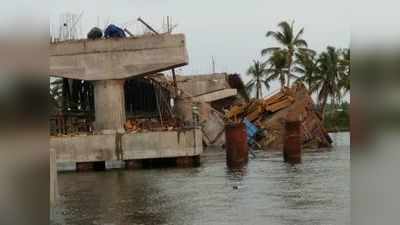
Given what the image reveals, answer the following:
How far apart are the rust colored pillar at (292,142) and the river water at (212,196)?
2.45ft

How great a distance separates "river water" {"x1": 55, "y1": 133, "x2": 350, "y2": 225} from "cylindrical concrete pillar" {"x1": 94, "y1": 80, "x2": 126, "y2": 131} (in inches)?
144

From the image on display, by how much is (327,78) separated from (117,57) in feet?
119

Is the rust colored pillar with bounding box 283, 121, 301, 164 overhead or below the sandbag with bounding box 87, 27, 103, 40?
below

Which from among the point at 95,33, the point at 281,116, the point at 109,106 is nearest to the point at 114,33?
the point at 95,33

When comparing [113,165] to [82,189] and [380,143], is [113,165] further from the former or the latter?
[380,143]

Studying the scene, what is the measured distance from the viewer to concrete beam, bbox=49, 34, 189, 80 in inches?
1462

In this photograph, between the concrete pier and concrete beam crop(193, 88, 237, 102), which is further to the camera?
concrete beam crop(193, 88, 237, 102)

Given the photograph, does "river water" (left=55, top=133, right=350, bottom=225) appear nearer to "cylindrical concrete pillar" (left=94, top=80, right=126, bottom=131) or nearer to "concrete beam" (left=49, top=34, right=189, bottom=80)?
"cylindrical concrete pillar" (left=94, top=80, right=126, bottom=131)

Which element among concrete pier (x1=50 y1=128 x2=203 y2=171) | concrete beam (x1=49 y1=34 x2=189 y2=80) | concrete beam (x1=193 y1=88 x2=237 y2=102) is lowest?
concrete pier (x1=50 y1=128 x2=203 y2=171)

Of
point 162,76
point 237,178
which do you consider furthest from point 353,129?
point 162,76

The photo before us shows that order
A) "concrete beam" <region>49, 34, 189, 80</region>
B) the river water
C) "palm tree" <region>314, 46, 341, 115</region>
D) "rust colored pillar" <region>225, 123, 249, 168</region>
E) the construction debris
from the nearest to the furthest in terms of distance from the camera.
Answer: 1. the river water
2. "rust colored pillar" <region>225, 123, 249, 168</region>
3. "concrete beam" <region>49, 34, 189, 80</region>
4. the construction debris
5. "palm tree" <region>314, 46, 341, 115</region>

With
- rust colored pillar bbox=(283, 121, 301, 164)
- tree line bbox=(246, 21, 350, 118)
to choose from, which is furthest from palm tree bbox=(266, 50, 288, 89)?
rust colored pillar bbox=(283, 121, 301, 164)

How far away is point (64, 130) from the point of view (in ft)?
133

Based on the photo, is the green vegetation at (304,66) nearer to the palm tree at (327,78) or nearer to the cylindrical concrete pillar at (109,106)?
the palm tree at (327,78)
